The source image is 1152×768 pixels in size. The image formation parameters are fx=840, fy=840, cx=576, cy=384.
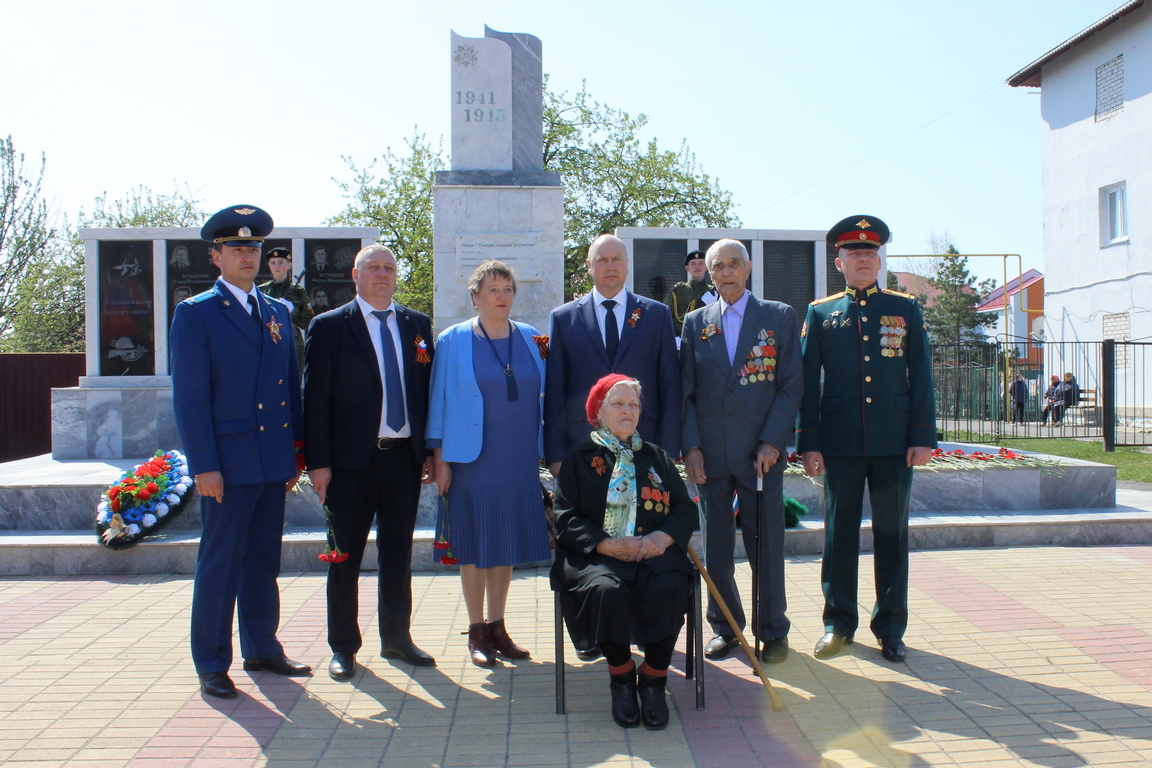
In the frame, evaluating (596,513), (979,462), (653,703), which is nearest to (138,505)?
(596,513)

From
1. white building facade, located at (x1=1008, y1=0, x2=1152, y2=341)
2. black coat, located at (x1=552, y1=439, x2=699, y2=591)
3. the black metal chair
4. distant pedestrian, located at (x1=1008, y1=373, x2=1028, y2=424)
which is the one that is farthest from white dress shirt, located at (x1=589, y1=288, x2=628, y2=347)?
white building facade, located at (x1=1008, y1=0, x2=1152, y2=341)

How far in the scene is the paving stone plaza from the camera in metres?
3.04

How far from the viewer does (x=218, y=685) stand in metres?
3.62

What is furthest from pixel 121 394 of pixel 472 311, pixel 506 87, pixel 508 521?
pixel 508 521

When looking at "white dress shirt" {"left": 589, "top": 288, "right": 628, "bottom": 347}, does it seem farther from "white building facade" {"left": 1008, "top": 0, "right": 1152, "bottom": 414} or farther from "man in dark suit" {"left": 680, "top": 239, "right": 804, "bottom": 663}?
"white building facade" {"left": 1008, "top": 0, "right": 1152, "bottom": 414}

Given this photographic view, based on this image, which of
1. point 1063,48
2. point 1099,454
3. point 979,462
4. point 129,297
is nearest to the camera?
point 979,462

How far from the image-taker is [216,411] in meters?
3.70

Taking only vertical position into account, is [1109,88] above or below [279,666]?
above

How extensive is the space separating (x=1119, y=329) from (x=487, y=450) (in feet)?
67.0

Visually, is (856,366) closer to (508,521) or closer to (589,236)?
(508,521)

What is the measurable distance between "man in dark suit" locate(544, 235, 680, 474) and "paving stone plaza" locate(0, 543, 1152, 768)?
113cm

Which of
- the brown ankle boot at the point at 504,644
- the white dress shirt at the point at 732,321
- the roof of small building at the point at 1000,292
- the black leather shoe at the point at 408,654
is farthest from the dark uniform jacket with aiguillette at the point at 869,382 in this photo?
the roof of small building at the point at 1000,292

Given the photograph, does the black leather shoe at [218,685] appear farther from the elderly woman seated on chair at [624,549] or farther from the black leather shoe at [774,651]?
the black leather shoe at [774,651]

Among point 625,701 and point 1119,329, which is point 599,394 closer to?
point 625,701
